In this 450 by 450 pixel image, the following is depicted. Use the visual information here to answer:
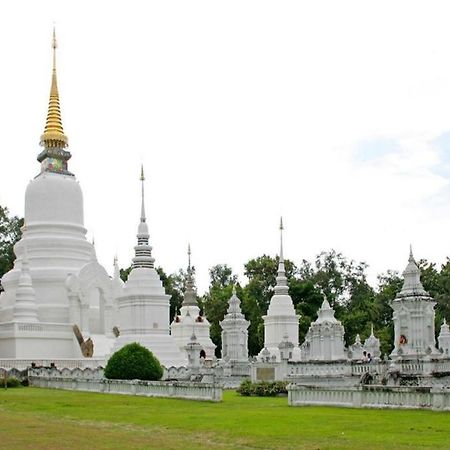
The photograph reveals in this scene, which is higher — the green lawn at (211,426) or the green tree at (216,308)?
the green tree at (216,308)

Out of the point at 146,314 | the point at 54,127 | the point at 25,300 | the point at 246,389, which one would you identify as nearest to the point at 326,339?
the point at 246,389

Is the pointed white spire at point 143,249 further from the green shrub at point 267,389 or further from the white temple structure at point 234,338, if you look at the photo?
the green shrub at point 267,389

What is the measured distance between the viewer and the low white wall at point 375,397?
21969 millimetres

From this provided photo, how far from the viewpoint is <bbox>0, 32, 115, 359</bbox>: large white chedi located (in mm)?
50625

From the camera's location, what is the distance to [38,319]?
53.6 metres

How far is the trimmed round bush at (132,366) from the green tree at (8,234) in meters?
41.6

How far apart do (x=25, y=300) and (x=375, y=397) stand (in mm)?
32446

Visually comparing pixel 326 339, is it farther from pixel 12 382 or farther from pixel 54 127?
pixel 54 127

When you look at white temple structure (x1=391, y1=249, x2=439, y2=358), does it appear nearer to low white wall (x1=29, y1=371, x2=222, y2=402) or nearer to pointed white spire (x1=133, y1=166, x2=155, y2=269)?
low white wall (x1=29, y1=371, x2=222, y2=402)

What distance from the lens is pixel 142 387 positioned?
32406mm

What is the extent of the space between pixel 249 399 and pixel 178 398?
265cm

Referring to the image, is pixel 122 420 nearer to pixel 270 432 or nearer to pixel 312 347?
pixel 270 432

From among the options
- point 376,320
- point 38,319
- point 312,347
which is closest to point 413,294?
point 312,347

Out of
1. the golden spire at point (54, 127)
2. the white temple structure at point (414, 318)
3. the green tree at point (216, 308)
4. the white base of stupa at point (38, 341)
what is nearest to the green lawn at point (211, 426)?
the white temple structure at point (414, 318)
